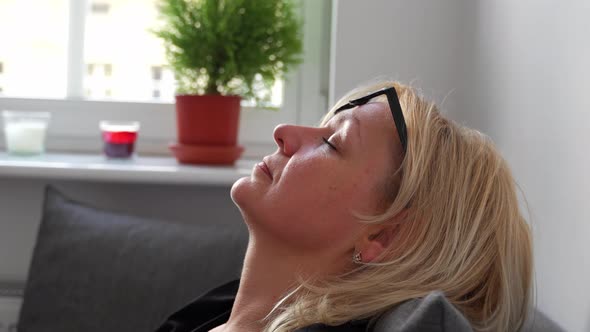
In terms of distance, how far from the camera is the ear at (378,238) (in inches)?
48.1

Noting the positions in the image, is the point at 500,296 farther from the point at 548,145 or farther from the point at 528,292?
the point at 548,145

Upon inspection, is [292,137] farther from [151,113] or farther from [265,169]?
[151,113]

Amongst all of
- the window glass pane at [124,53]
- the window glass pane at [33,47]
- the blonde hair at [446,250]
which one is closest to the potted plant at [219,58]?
the window glass pane at [124,53]

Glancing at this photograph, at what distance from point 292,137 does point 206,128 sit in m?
0.78

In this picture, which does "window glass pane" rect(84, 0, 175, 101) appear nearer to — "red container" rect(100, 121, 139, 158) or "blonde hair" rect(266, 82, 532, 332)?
"red container" rect(100, 121, 139, 158)

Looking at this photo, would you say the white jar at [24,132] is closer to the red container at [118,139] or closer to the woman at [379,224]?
the red container at [118,139]

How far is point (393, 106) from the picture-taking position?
4.26 ft

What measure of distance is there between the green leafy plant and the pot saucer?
0.45 ft

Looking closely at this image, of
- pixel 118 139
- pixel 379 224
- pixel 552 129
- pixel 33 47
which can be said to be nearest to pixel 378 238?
pixel 379 224

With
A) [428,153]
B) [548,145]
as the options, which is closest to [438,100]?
[548,145]

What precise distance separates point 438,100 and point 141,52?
2.80 feet

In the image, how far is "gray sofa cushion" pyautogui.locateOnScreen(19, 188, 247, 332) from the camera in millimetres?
1702

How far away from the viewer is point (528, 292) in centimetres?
121

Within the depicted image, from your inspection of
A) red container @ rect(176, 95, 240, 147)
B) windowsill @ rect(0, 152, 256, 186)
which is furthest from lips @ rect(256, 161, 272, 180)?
red container @ rect(176, 95, 240, 147)
